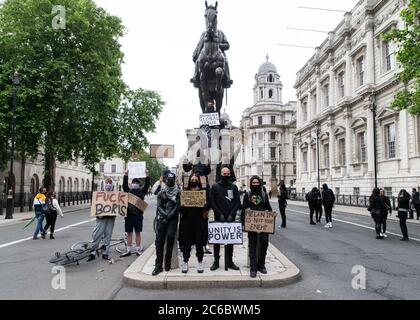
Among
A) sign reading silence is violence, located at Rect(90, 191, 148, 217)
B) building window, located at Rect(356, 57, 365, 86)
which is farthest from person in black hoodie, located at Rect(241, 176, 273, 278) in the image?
building window, located at Rect(356, 57, 365, 86)

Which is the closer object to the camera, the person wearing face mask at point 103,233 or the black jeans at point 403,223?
the person wearing face mask at point 103,233

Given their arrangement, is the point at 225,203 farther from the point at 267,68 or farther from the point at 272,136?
the point at 267,68

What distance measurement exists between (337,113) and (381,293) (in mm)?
40868

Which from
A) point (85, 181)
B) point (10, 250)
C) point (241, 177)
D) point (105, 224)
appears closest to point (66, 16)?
point (10, 250)

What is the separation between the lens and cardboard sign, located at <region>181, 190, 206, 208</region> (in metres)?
7.14

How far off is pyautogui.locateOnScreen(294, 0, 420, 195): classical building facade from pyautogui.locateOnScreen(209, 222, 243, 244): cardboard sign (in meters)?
24.6

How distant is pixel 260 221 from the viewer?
717 cm

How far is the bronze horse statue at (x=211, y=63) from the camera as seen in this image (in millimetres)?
10258

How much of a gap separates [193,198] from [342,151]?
1572 inches

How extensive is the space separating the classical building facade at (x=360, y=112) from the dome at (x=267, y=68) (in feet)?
158

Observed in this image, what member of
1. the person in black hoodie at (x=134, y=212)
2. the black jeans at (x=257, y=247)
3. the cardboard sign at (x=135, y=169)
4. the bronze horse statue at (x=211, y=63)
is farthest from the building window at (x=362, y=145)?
the black jeans at (x=257, y=247)

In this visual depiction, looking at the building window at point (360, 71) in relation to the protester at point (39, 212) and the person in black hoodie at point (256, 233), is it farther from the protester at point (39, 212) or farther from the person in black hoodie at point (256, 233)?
the person in black hoodie at point (256, 233)

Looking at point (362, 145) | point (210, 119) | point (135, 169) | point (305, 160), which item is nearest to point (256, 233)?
point (135, 169)

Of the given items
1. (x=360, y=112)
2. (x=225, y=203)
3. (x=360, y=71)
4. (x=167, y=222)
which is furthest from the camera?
(x=360, y=71)
